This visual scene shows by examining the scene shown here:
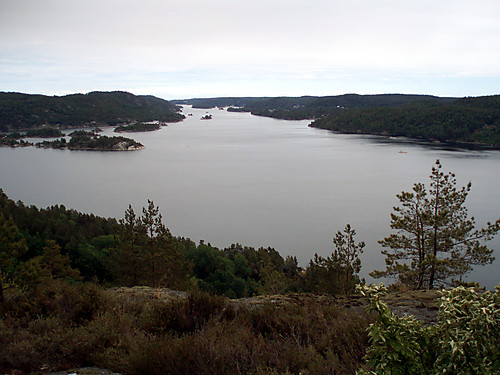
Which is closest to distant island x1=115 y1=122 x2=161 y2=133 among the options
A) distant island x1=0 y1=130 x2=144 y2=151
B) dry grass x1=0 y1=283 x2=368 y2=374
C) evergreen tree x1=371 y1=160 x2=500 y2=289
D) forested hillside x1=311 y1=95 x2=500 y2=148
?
distant island x1=0 y1=130 x2=144 y2=151

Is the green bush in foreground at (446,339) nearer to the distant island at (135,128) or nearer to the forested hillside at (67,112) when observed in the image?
the distant island at (135,128)

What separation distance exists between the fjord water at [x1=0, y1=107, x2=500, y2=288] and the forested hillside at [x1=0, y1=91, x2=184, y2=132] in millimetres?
51048

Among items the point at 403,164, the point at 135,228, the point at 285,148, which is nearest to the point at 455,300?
the point at 135,228

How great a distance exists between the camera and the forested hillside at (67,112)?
104m

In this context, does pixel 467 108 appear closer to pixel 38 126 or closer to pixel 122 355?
pixel 122 355

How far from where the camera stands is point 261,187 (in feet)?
108

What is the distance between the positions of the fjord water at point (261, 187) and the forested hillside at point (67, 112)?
51.0 m

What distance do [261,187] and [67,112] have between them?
108154mm

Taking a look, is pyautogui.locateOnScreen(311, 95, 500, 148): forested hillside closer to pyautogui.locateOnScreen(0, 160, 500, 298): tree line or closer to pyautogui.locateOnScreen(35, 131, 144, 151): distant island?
pyautogui.locateOnScreen(35, 131, 144, 151): distant island

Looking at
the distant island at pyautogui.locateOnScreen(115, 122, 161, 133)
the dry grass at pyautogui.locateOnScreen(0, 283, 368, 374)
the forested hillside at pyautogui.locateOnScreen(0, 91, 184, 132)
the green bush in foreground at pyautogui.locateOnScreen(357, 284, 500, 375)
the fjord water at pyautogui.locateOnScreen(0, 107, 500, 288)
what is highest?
the forested hillside at pyautogui.locateOnScreen(0, 91, 184, 132)

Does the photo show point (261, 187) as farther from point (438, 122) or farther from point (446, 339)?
Answer: point (438, 122)

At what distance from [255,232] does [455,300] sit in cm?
1990

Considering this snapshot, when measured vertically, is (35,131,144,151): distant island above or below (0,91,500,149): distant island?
below

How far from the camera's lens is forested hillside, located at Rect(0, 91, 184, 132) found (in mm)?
104438
